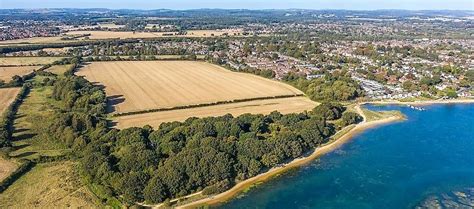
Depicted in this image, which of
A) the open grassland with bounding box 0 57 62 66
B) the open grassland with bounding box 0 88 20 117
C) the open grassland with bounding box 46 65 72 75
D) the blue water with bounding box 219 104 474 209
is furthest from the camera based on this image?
the open grassland with bounding box 0 57 62 66

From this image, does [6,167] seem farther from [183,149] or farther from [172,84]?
[172,84]

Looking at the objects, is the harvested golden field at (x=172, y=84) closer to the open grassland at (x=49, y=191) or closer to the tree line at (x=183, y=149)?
the tree line at (x=183, y=149)

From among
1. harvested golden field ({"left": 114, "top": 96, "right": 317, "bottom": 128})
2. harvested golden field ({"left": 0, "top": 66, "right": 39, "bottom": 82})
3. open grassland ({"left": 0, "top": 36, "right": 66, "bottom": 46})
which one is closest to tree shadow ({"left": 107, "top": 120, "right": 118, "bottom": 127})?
harvested golden field ({"left": 114, "top": 96, "right": 317, "bottom": 128})

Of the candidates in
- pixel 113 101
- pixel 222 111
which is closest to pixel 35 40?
pixel 113 101

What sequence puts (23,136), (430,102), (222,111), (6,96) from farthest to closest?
(430,102), (6,96), (222,111), (23,136)

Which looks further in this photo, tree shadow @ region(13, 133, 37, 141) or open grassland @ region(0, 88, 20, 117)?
open grassland @ region(0, 88, 20, 117)

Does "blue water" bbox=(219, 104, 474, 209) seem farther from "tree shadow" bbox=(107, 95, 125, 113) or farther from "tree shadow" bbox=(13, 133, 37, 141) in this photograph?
"tree shadow" bbox=(107, 95, 125, 113)

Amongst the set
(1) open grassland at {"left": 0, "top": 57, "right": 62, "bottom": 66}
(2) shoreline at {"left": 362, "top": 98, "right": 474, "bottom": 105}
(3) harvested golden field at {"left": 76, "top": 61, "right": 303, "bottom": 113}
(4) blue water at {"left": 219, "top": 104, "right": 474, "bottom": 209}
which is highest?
(1) open grassland at {"left": 0, "top": 57, "right": 62, "bottom": 66}
